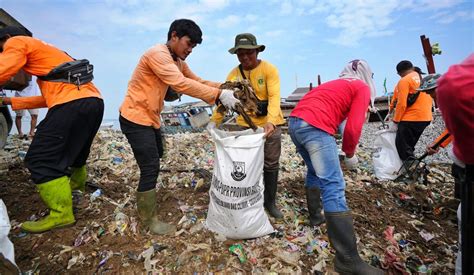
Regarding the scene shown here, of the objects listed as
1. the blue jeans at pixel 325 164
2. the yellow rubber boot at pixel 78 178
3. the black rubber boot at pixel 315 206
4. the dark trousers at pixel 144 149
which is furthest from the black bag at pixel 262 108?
the yellow rubber boot at pixel 78 178

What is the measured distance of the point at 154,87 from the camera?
2686mm

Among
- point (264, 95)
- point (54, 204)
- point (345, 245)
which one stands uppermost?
point (264, 95)

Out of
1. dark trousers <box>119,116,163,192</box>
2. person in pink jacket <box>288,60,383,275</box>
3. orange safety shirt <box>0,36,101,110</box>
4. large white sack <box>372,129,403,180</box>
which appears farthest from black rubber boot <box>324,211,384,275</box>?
large white sack <box>372,129,403,180</box>

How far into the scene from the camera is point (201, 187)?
12.6 ft

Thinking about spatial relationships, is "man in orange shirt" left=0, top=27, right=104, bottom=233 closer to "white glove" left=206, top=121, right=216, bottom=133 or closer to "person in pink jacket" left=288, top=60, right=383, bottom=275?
"white glove" left=206, top=121, right=216, bottom=133

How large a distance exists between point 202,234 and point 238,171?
776 millimetres

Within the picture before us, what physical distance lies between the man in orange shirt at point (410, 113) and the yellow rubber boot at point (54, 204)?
5.03 metres

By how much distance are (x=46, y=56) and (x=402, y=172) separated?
5330 millimetres

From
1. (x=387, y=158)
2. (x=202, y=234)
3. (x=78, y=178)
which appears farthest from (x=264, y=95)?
(x=387, y=158)

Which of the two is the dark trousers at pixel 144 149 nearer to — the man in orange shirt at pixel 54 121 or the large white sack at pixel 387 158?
the man in orange shirt at pixel 54 121

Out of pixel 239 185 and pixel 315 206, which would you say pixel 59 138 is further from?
pixel 315 206

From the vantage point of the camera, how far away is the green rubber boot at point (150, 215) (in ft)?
8.82

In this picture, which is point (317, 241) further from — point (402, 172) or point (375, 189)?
point (402, 172)

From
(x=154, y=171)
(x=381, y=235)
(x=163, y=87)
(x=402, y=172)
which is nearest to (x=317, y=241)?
(x=381, y=235)
